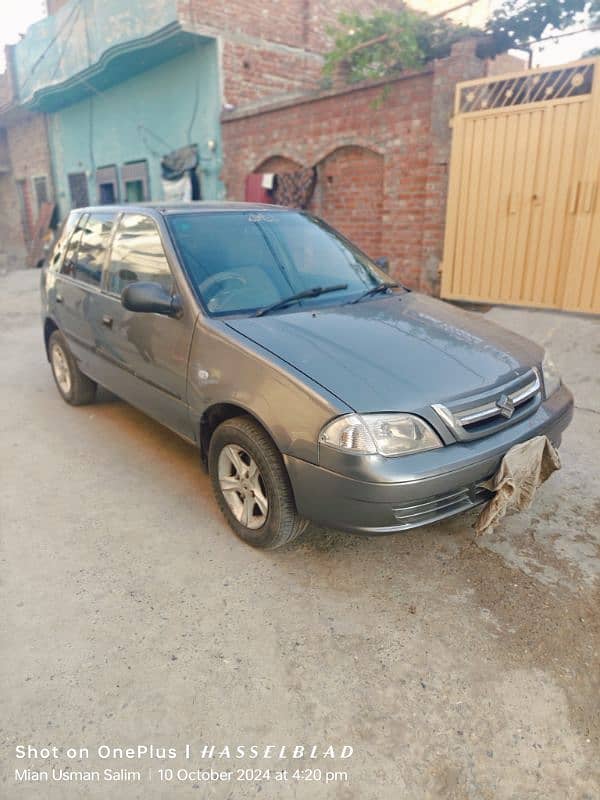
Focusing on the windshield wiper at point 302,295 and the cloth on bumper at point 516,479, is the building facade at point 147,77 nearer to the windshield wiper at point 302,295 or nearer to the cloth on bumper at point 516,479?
the windshield wiper at point 302,295

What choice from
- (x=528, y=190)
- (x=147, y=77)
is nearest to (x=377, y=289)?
(x=528, y=190)

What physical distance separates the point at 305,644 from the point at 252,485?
2.71 ft

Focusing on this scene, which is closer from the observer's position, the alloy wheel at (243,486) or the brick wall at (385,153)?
the alloy wheel at (243,486)

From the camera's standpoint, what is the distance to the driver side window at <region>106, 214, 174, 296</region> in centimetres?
342

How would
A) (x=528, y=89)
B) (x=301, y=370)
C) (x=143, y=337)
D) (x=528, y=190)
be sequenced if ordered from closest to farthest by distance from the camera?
(x=301, y=370), (x=143, y=337), (x=528, y=89), (x=528, y=190)

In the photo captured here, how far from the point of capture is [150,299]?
3.10 m

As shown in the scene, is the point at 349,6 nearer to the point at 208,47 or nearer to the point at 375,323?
the point at 208,47

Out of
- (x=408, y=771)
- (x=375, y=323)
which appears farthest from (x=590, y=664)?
(x=375, y=323)

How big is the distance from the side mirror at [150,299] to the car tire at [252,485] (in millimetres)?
771

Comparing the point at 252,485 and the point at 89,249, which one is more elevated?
the point at 89,249

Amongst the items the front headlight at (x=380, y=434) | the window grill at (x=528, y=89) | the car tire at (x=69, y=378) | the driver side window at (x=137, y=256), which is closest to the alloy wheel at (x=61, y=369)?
the car tire at (x=69, y=378)

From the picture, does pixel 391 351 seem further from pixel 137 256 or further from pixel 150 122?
pixel 150 122

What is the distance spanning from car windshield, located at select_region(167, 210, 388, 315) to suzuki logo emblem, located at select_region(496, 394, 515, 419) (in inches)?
46.9

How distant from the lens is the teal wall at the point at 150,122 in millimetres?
10844
